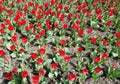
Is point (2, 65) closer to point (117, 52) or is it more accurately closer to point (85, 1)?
point (117, 52)

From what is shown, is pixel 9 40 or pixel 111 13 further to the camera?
pixel 111 13

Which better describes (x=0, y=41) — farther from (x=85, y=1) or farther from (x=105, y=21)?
(x=85, y=1)

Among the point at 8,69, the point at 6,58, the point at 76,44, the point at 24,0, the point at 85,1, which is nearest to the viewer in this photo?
the point at 8,69

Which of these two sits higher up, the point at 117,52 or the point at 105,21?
the point at 105,21

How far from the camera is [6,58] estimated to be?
6.54m

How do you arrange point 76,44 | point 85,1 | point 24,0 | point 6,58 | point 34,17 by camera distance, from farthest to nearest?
point 85,1 → point 24,0 → point 34,17 → point 76,44 → point 6,58

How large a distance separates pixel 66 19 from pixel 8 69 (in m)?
3.02

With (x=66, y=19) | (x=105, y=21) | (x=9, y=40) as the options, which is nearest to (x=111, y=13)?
(x=105, y=21)

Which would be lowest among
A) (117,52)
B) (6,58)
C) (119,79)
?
(119,79)

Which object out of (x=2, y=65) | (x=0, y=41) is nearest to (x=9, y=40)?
(x=0, y=41)

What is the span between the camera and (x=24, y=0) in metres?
8.59

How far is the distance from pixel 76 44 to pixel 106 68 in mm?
1057

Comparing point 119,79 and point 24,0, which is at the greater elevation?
point 24,0

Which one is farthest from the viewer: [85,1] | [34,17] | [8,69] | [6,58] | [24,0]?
[85,1]
